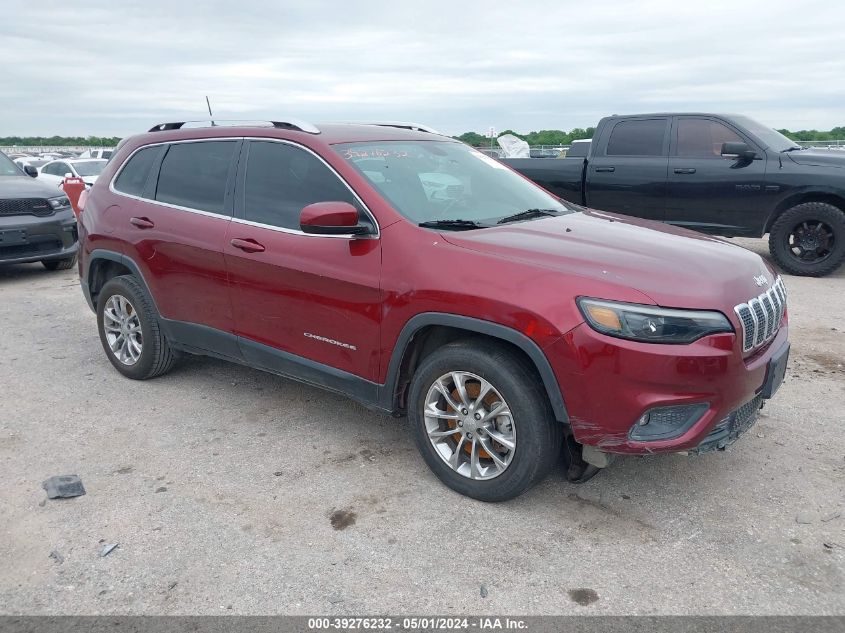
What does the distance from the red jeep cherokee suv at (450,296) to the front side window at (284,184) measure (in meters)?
0.01

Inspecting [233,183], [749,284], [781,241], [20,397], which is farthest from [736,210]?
[20,397]

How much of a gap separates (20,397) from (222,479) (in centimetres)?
214

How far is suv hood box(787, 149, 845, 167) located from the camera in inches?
314

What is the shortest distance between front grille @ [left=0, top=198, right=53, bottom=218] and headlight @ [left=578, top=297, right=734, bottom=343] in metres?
8.24

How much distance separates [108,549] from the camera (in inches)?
118

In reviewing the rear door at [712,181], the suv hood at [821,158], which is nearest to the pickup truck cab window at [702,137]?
the rear door at [712,181]

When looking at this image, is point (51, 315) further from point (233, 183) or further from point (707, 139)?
point (707, 139)

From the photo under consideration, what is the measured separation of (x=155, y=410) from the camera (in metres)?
4.53

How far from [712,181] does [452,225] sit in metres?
6.12

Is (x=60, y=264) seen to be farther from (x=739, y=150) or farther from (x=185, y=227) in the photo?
(x=739, y=150)

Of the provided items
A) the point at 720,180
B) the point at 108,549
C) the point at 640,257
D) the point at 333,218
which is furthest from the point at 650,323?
the point at 720,180

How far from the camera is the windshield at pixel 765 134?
8359mm

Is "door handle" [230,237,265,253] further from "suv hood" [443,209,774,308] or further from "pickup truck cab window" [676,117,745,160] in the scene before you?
"pickup truck cab window" [676,117,745,160]

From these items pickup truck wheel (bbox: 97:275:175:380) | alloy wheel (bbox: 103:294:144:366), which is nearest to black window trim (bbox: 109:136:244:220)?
pickup truck wheel (bbox: 97:275:175:380)
